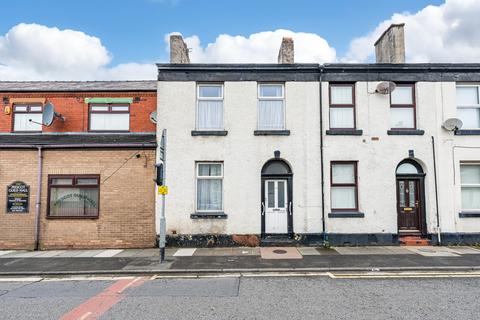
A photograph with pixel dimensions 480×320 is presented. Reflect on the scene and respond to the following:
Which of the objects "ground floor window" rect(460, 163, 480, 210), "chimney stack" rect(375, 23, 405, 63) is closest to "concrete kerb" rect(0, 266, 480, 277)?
"ground floor window" rect(460, 163, 480, 210)

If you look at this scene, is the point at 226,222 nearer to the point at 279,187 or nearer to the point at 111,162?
the point at 279,187

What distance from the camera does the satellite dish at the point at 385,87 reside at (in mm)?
12199

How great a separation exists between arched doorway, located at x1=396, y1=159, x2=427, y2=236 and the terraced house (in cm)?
4

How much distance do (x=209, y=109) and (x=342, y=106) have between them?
5.33m

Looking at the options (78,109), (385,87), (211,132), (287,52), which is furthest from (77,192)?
(385,87)

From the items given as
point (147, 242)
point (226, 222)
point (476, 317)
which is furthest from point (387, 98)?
point (147, 242)

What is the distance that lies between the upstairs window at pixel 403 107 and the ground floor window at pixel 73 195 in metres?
11.9

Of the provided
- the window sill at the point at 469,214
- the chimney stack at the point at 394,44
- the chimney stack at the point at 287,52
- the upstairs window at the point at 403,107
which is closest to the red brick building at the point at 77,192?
the chimney stack at the point at 287,52

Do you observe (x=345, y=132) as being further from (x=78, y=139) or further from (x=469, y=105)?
(x=78, y=139)

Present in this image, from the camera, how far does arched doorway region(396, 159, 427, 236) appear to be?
1234 centimetres

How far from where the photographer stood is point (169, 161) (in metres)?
12.3

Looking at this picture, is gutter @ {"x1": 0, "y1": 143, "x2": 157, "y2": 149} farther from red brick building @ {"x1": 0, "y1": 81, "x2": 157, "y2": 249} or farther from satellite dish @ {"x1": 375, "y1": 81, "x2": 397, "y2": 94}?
satellite dish @ {"x1": 375, "y1": 81, "x2": 397, "y2": 94}

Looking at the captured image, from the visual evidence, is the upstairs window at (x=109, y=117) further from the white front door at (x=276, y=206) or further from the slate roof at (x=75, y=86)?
the white front door at (x=276, y=206)

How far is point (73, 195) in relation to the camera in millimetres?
12289
